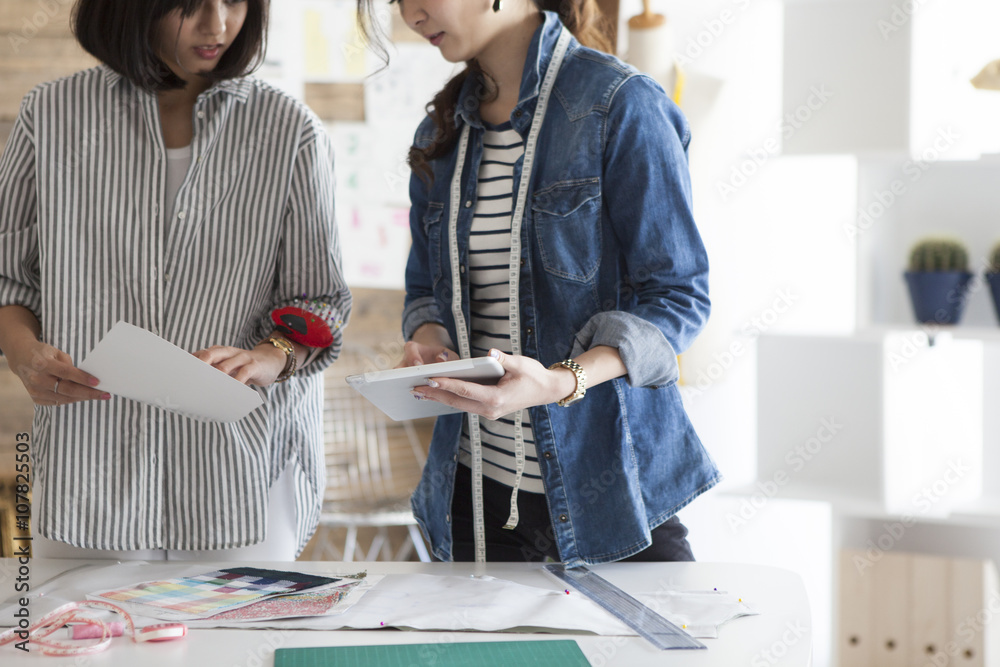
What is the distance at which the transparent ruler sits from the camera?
930mm

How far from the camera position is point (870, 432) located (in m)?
2.21

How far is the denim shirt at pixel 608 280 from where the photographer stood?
3.74 feet

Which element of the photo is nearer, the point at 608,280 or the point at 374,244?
the point at 608,280

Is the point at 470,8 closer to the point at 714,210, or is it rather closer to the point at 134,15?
the point at 134,15

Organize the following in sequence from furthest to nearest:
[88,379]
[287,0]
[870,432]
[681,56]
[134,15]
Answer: [287,0], [681,56], [870,432], [134,15], [88,379]

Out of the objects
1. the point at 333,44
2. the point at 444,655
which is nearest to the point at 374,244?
the point at 333,44

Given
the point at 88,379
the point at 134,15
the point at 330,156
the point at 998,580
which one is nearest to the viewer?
the point at 88,379

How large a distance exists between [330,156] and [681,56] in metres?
1.26

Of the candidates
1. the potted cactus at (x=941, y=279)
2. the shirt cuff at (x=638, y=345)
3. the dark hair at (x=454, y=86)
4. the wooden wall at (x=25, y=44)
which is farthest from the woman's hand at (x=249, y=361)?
the wooden wall at (x=25, y=44)

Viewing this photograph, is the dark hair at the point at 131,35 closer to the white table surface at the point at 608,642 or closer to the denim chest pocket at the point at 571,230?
the denim chest pocket at the point at 571,230

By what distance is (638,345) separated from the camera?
1059mm

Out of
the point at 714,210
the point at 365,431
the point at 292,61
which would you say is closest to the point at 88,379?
the point at 714,210

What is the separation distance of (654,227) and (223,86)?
727mm

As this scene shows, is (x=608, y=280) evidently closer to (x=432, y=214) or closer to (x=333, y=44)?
(x=432, y=214)
